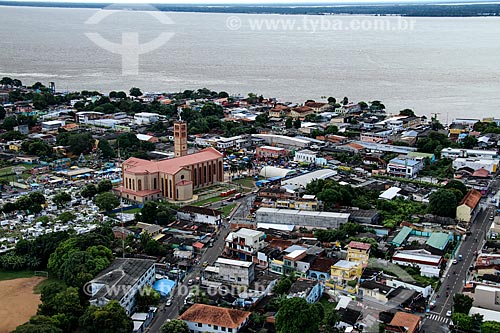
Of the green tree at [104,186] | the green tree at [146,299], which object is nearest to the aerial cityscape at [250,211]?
the green tree at [146,299]

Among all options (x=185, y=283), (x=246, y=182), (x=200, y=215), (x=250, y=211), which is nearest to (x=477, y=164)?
(x=246, y=182)

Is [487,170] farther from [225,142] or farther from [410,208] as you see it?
[225,142]

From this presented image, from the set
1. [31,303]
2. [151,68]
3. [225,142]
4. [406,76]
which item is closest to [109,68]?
[151,68]

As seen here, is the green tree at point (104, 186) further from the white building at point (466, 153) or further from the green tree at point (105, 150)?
the white building at point (466, 153)

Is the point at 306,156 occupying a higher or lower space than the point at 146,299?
higher

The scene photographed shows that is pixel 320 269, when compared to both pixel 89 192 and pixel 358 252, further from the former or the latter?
pixel 89 192

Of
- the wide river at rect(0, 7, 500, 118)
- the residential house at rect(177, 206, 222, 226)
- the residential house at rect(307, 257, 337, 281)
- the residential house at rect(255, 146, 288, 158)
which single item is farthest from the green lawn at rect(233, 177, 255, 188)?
the wide river at rect(0, 7, 500, 118)

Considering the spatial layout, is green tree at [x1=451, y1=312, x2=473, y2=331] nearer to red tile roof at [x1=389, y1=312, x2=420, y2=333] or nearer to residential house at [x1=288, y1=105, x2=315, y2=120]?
red tile roof at [x1=389, y1=312, x2=420, y2=333]
